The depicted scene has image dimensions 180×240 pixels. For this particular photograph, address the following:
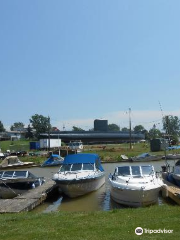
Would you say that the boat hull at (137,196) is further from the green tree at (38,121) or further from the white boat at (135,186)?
the green tree at (38,121)

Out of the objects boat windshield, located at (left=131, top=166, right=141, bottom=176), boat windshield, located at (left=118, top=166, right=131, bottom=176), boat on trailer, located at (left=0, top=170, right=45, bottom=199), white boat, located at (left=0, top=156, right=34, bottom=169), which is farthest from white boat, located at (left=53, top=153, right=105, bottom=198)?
white boat, located at (left=0, top=156, right=34, bottom=169)

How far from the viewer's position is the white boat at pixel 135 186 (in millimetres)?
17719

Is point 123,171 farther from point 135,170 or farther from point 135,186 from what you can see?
point 135,186

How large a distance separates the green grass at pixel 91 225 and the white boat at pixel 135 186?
3.89 metres

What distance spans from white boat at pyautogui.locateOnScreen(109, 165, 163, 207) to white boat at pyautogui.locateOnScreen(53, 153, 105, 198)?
2502mm

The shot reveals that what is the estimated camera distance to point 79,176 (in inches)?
916

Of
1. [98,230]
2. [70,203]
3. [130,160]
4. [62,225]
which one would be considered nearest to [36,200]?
[70,203]

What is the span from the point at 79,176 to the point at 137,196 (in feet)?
21.1

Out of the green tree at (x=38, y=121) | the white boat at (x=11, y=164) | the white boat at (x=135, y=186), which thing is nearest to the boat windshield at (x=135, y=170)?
the white boat at (x=135, y=186)

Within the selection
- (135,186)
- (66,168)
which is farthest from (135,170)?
(66,168)

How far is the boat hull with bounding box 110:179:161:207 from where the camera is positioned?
1762 centimetres

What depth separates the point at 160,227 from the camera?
32.9 ft

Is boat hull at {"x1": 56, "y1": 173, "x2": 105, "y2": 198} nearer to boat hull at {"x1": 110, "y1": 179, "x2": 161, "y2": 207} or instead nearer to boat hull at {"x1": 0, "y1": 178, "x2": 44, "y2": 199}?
boat hull at {"x1": 0, "y1": 178, "x2": 44, "y2": 199}

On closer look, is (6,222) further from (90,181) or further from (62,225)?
(90,181)
